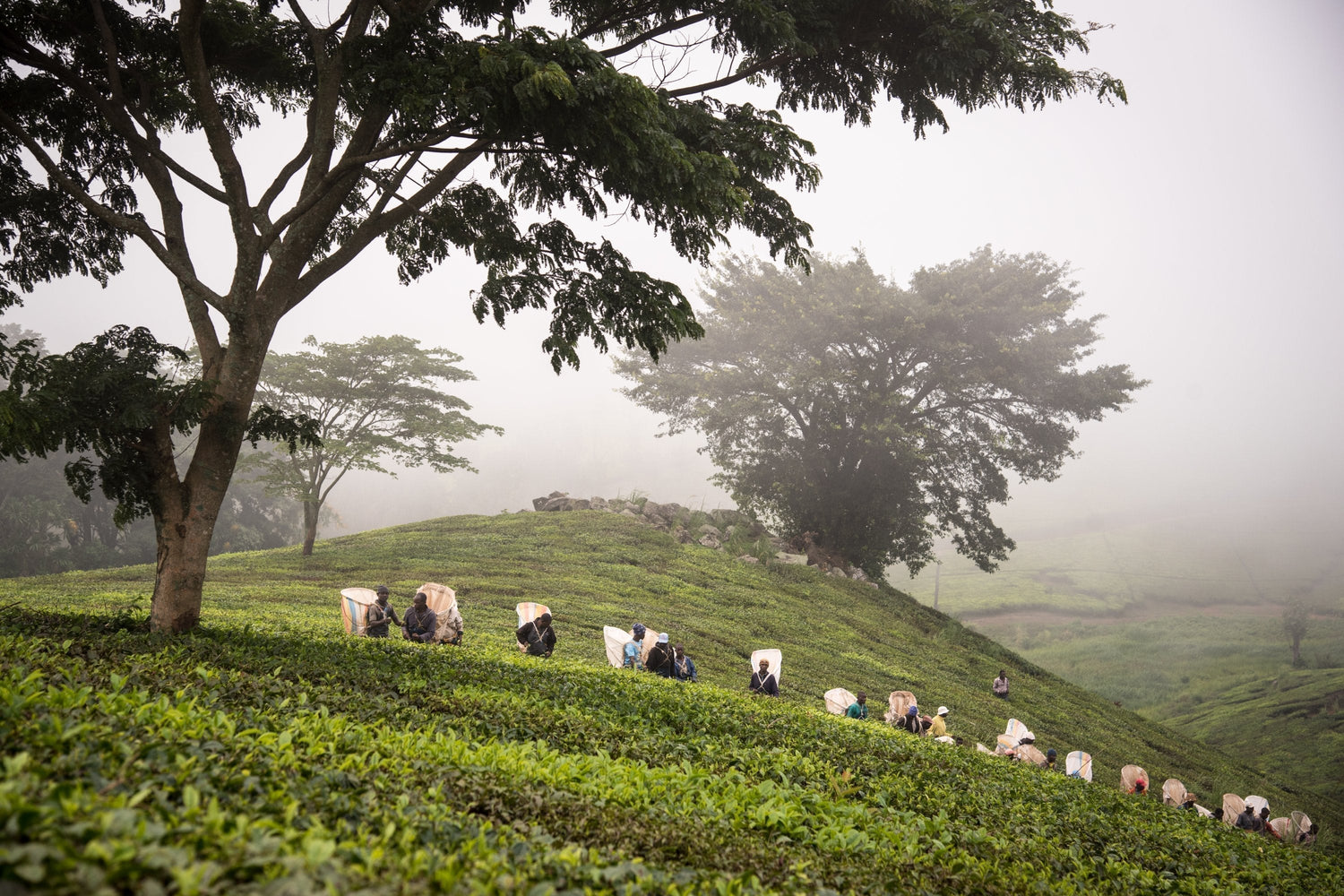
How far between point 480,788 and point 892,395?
3260cm

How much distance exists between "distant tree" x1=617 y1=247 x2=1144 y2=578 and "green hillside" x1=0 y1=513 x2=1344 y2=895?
78.0 ft

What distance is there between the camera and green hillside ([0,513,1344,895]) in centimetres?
273

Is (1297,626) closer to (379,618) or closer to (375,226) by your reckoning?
(379,618)

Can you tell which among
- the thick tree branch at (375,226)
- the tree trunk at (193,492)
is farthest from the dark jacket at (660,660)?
the thick tree branch at (375,226)

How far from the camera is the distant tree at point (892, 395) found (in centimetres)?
3459

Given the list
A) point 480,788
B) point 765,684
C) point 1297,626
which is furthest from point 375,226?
point 1297,626

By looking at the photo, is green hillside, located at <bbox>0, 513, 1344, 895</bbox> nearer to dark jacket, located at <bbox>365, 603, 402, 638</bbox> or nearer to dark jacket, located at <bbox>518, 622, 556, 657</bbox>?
dark jacket, located at <bbox>365, 603, 402, 638</bbox>

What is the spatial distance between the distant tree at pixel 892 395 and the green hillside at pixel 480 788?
2378cm

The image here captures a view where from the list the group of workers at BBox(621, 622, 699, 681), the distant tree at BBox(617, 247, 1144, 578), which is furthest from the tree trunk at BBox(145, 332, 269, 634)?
the distant tree at BBox(617, 247, 1144, 578)

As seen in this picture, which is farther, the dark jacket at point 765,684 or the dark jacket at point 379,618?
the dark jacket at point 765,684

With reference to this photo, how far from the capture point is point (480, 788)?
4289 millimetres

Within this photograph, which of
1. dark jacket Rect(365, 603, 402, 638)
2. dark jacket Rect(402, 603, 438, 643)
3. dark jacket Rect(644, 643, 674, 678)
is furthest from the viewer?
dark jacket Rect(644, 643, 674, 678)

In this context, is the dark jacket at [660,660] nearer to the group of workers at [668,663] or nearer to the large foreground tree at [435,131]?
the group of workers at [668,663]

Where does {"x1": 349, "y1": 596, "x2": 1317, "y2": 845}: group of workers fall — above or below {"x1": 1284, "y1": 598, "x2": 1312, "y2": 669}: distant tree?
above
